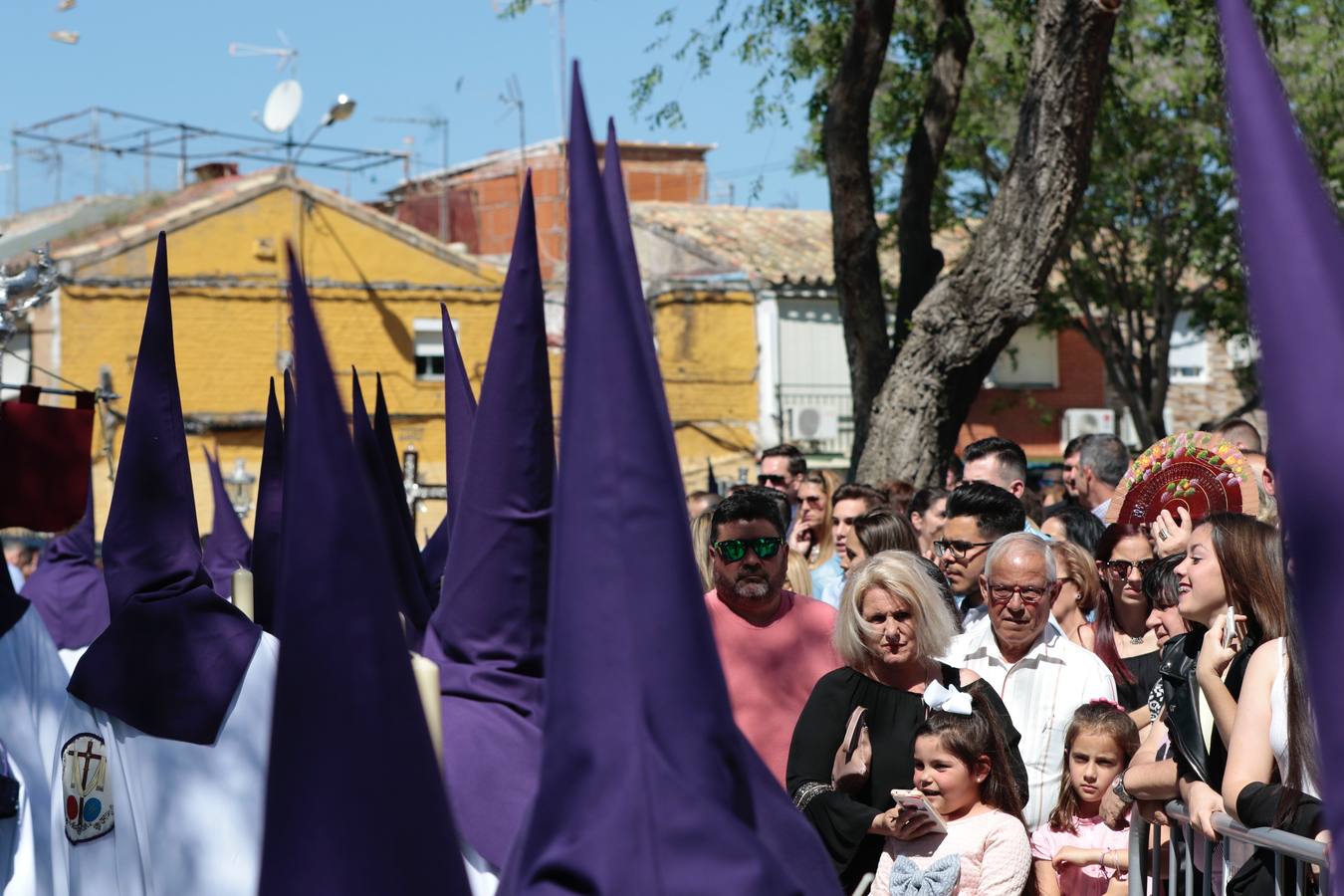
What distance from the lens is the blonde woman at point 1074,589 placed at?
6.32m

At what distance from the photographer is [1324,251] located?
Result: 1.39 m

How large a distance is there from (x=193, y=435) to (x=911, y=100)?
17.8 meters

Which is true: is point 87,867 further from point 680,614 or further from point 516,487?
point 680,614

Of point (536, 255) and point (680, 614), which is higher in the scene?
point (536, 255)

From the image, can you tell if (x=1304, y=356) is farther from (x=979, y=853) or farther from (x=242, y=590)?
(x=242, y=590)

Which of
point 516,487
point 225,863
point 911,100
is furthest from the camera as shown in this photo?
point 911,100

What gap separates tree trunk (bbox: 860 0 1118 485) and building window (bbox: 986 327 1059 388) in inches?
854

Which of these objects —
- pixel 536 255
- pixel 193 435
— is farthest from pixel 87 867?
pixel 193 435

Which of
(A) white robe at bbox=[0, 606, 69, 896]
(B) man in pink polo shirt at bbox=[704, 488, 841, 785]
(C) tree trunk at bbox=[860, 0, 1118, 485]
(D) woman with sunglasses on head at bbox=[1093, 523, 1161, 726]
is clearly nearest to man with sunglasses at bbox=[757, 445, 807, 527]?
(C) tree trunk at bbox=[860, 0, 1118, 485]

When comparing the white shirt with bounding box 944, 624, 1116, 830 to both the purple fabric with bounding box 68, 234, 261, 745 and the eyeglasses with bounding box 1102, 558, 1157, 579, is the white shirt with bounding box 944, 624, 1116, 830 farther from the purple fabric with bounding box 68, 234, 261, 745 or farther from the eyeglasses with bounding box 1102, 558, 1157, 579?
the purple fabric with bounding box 68, 234, 261, 745

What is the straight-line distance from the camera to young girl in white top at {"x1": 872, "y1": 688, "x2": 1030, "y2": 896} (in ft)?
14.4

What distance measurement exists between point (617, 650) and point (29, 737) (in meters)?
3.22

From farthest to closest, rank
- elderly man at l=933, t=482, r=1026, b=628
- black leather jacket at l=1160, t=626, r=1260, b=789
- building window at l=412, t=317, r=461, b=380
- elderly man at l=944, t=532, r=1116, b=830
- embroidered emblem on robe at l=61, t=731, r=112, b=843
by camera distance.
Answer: building window at l=412, t=317, r=461, b=380 < elderly man at l=933, t=482, r=1026, b=628 < elderly man at l=944, t=532, r=1116, b=830 < embroidered emblem on robe at l=61, t=731, r=112, b=843 < black leather jacket at l=1160, t=626, r=1260, b=789

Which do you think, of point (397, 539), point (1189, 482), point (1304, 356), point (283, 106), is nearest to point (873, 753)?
point (397, 539)
